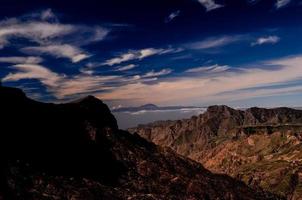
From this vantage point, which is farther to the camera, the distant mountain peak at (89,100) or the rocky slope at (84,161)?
the distant mountain peak at (89,100)

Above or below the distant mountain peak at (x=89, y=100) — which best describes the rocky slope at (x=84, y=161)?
below

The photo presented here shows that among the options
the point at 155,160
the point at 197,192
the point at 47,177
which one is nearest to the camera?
the point at 47,177

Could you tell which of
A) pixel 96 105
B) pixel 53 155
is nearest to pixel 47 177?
pixel 53 155

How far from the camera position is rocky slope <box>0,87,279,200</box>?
348 feet

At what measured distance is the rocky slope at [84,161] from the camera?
106162mm

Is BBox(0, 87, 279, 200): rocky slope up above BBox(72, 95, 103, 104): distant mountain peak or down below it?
below

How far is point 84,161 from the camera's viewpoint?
134 meters

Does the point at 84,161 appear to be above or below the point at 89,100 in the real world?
below

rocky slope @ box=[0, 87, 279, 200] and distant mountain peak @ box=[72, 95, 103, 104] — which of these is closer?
rocky slope @ box=[0, 87, 279, 200]

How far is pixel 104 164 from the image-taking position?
138m

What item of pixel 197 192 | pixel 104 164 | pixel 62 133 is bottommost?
pixel 197 192

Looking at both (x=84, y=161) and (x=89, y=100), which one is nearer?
(x=84, y=161)

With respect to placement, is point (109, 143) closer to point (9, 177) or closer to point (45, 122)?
point (45, 122)

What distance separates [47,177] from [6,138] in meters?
15.1
